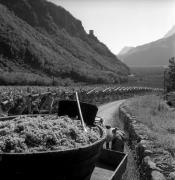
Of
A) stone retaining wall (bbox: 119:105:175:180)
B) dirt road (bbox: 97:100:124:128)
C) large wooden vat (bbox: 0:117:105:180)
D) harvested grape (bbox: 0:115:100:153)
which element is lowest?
dirt road (bbox: 97:100:124:128)

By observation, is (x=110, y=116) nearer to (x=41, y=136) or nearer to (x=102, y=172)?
(x=102, y=172)

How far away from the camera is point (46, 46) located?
112m

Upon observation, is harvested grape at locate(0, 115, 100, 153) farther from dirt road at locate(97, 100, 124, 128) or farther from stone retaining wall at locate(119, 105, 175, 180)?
dirt road at locate(97, 100, 124, 128)

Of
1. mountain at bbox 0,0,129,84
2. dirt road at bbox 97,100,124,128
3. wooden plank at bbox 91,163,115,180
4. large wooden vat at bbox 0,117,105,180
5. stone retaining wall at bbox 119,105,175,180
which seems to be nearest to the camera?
large wooden vat at bbox 0,117,105,180

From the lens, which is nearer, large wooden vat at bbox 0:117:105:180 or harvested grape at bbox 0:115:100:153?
large wooden vat at bbox 0:117:105:180

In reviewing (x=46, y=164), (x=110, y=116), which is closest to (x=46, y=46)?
(x=110, y=116)

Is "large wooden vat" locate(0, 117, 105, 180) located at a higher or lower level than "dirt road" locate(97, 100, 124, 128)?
higher

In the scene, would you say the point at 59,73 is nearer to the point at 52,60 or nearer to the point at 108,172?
the point at 52,60

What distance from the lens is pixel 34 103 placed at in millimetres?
14875

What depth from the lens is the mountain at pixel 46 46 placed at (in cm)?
8388

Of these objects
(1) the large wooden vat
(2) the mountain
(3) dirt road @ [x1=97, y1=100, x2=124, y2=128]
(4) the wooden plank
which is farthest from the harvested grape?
(2) the mountain

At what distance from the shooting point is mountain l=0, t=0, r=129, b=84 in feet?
275

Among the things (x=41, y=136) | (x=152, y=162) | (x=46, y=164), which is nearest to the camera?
(x=46, y=164)

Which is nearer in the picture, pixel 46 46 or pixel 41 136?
pixel 41 136
